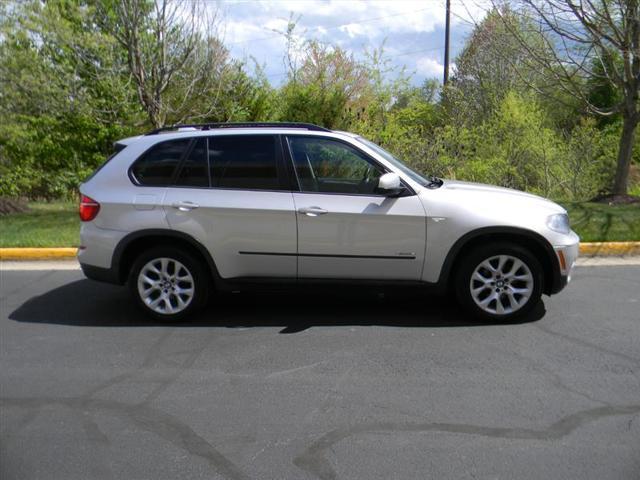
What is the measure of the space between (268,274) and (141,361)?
1.35 meters

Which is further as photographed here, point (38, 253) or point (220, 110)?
point (220, 110)

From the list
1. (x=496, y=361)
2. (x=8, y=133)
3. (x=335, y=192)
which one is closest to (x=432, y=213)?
(x=335, y=192)

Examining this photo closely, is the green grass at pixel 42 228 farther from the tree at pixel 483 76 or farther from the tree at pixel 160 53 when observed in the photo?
the tree at pixel 483 76

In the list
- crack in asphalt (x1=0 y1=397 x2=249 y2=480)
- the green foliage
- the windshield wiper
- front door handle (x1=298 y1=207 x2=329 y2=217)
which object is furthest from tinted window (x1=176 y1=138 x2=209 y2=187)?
the green foliage

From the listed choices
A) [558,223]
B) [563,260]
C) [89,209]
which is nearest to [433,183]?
[558,223]

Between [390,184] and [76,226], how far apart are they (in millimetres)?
6969

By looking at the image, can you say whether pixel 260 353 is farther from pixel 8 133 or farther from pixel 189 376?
pixel 8 133

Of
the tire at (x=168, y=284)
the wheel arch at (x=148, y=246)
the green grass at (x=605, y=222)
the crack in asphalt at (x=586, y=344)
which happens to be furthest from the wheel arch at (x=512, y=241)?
the green grass at (x=605, y=222)

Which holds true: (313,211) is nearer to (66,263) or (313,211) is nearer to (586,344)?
(586,344)

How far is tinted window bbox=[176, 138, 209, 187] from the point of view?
537cm

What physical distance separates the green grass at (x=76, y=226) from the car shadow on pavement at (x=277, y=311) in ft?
8.82

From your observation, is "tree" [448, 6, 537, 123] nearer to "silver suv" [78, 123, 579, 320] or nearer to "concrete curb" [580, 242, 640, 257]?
"concrete curb" [580, 242, 640, 257]

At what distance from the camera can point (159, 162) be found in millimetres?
5449

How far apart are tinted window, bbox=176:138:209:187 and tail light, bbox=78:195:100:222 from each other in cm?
78
